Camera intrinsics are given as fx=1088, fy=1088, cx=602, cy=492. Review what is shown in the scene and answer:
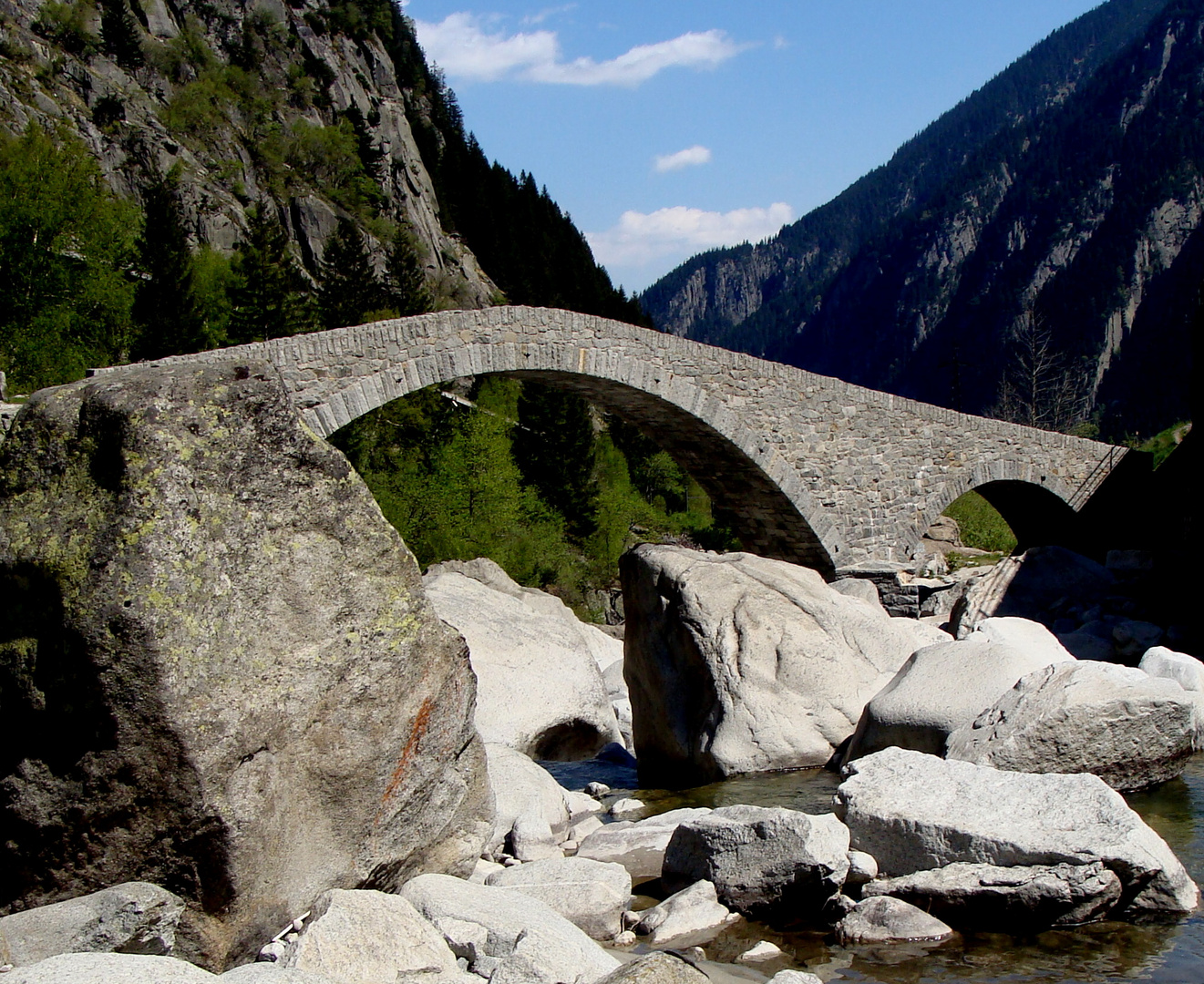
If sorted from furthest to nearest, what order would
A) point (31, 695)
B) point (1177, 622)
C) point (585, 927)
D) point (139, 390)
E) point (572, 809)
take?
point (1177, 622)
point (572, 809)
point (585, 927)
point (139, 390)
point (31, 695)

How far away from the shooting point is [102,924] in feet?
9.78

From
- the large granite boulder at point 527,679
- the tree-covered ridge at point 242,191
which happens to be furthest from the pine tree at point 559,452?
the large granite boulder at point 527,679

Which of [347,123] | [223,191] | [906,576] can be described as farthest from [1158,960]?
[347,123]

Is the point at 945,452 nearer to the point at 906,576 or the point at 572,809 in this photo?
the point at 906,576

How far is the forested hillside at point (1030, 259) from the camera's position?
66250mm

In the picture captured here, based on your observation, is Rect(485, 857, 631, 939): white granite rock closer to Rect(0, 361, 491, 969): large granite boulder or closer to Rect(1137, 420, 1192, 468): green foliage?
Rect(0, 361, 491, 969): large granite boulder

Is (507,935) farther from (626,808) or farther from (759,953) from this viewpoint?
(626,808)

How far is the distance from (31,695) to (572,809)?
149 inches

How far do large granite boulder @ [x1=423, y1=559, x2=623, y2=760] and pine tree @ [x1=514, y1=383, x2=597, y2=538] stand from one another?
21.0 meters

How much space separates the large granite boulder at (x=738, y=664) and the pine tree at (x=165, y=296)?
694 inches

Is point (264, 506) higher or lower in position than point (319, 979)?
higher

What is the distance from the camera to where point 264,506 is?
3463 mm

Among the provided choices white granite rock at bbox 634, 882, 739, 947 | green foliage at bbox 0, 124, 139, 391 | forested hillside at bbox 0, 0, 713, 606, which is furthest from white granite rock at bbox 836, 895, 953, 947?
green foliage at bbox 0, 124, 139, 391

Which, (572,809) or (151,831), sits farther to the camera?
(572,809)
